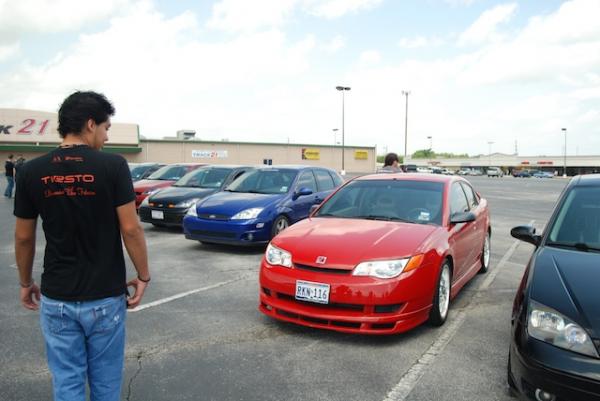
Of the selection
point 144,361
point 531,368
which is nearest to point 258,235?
point 144,361

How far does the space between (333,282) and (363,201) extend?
175 centimetres

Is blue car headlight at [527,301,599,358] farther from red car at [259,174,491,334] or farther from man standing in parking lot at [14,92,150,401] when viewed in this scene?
man standing in parking lot at [14,92,150,401]

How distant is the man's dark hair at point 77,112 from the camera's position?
2.17m

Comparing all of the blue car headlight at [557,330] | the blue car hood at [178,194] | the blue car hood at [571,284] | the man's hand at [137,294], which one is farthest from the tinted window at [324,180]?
the man's hand at [137,294]

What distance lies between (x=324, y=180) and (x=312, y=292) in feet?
18.8

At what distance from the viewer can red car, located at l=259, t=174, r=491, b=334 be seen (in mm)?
3994

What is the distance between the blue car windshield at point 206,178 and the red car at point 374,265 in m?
6.09

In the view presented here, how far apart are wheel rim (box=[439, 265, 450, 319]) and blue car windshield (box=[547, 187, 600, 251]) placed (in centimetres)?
109

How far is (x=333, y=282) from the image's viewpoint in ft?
13.2

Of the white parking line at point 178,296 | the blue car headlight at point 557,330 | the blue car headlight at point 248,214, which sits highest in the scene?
the blue car headlight at point 248,214

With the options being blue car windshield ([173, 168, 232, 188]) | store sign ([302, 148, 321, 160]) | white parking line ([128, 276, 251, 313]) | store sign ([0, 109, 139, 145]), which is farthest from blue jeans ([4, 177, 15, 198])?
store sign ([302, 148, 321, 160])

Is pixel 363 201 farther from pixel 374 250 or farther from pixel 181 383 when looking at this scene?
pixel 181 383

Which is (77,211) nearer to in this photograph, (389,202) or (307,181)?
(389,202)

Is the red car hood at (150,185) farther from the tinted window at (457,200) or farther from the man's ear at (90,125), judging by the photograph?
the man's ear at (90,125)
